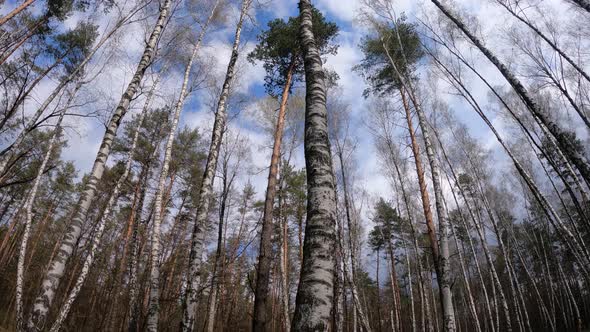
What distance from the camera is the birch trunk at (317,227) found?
2.11 metres

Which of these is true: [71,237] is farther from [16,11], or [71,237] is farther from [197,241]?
[16,11]

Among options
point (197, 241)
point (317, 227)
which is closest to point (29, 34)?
point (197, 241)

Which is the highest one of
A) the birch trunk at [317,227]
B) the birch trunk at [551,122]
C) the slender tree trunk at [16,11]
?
the slender tree trunk at [16,11]

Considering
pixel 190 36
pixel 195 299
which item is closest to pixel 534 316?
pixel 195 299

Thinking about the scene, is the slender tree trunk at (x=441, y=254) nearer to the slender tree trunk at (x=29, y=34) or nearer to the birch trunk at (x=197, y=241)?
the birch trunk at (x=197, y=241)

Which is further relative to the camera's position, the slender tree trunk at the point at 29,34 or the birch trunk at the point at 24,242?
the slender tree trunk at the point at 29,34

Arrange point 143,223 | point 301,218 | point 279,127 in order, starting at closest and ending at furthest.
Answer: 1. point 279,127
2. point 143,223
3. point 301,218

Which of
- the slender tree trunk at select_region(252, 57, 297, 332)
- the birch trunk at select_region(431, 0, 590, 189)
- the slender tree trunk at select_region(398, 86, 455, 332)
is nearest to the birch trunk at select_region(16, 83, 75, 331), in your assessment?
the slender tree trunk at select_region(252, 57, 297, 332)

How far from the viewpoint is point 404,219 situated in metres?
21.1

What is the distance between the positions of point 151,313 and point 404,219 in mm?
18907

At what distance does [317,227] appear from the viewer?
2.50 m

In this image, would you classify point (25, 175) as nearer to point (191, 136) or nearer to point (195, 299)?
point (191, 136)

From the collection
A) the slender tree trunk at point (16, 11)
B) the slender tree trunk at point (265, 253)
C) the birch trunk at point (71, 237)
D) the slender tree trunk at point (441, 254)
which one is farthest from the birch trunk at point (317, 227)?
the slender tree trunk at point (16, 11)

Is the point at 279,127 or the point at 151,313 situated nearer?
the point at 151,313
